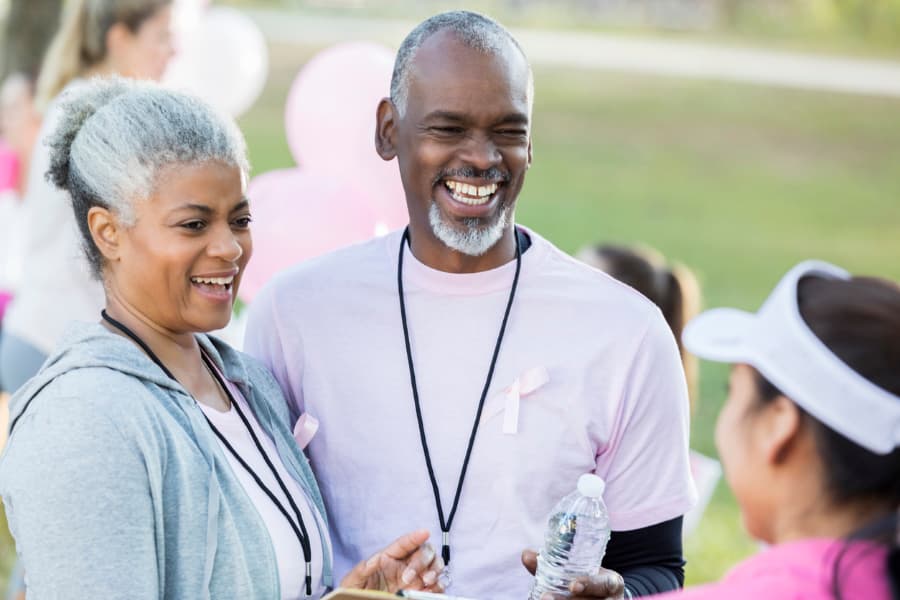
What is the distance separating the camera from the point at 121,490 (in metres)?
2.34

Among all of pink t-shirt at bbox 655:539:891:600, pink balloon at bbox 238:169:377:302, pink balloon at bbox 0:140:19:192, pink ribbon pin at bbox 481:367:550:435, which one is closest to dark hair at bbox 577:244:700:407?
pink balloon at bbox 238:169:377:302

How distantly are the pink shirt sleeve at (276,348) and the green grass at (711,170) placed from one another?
30.1 ft

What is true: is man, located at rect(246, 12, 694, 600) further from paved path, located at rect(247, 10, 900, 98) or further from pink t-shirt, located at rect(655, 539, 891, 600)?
paved path, located at rect(247, 10, 900, 98)

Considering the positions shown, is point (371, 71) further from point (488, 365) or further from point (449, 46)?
point (488, 365)

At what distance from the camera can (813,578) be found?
2.01m

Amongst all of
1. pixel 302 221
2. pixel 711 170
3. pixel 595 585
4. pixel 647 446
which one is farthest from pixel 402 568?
pixel 711 170

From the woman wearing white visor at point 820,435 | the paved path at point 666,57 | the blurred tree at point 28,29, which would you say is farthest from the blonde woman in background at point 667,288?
the paved path at point 666,57

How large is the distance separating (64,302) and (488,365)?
2.21m

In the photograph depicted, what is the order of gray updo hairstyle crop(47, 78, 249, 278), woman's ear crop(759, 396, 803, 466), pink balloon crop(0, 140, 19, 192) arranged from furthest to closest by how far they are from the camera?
pink balloon crop(0, 140, 19, 192) → gray updo hairstyle crop(47, 78, 249, 278) → woman's ear crop(759, 396, 803, 466)

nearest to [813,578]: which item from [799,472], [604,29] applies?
[799,472]

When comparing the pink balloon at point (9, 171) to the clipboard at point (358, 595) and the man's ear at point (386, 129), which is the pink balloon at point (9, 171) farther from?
the clipboard at point (358, 595)

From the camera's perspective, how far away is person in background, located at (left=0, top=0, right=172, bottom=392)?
4.62 m

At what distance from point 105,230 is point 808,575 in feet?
5.19

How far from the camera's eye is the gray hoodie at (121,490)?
2320mm
